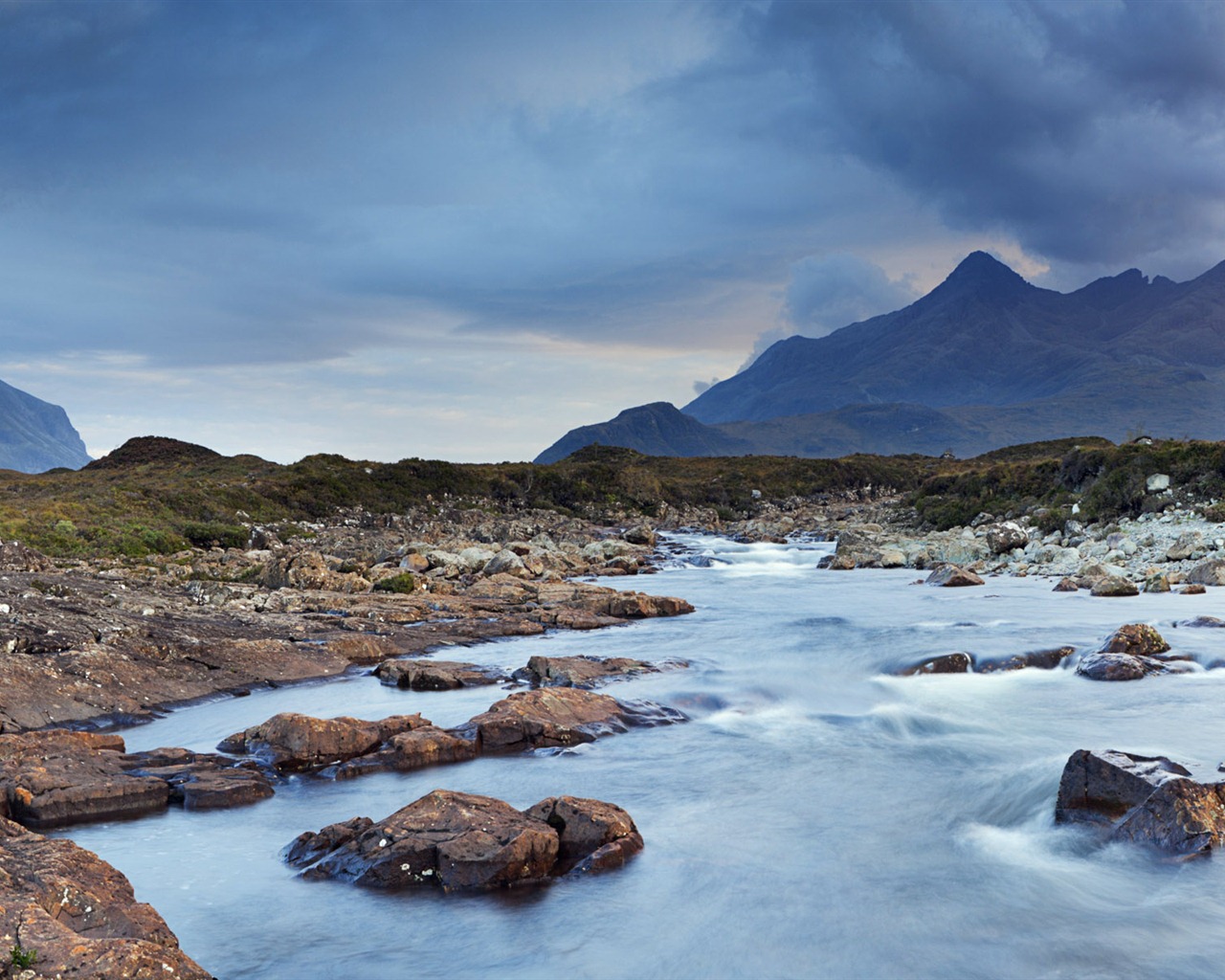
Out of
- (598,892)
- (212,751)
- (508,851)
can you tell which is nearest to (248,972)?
(508,851)

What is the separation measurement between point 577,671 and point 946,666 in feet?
23.6

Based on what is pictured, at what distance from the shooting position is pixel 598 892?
7.27 metres

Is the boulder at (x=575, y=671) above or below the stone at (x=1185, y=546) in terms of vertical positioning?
below

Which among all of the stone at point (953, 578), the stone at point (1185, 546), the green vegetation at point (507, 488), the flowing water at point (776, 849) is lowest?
the flowing water at point (776, 849)

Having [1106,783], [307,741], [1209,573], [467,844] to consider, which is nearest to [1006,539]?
[1209,573]

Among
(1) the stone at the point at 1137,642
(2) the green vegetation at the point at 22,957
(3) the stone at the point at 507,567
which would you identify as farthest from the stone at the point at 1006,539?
(2) the green vegetation at the point at 22,957

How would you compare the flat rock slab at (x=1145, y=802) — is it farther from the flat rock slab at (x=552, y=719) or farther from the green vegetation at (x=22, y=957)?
the green vegetation at (x=22, y=957)

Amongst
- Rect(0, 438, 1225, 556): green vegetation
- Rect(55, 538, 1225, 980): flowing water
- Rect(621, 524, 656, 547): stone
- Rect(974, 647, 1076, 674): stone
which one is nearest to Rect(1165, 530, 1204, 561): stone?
Rect(0, 438, 1225, 556): green vegetation

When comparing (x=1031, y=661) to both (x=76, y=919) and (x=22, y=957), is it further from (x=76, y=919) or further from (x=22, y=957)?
(x=22, y=957)

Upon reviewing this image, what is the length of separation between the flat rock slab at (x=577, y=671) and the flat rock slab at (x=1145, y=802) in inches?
304

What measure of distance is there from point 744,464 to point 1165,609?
71.1 metres

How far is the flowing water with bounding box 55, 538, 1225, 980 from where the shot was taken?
6523mm

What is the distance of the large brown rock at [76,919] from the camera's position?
4641mm

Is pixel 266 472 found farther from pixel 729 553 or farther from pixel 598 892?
pixel 598 892
